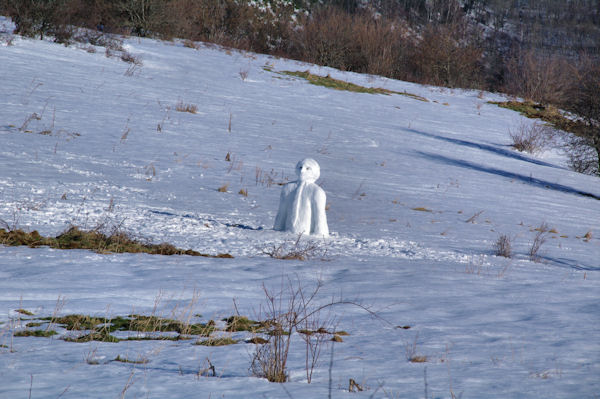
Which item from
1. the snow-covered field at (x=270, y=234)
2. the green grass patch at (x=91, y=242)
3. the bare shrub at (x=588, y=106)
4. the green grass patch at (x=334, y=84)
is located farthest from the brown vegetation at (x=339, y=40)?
the green grass patch at (x=91, y=242)

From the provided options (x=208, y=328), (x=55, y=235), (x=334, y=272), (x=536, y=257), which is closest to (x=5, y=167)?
(x=55, y=235)

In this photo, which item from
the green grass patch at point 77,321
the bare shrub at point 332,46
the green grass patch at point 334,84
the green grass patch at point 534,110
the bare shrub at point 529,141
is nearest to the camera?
the green grass patch at point 77,321

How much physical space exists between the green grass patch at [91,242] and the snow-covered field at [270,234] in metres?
0.22

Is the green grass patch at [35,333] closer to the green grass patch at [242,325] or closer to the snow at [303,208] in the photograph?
the green grass patch at [242,325]

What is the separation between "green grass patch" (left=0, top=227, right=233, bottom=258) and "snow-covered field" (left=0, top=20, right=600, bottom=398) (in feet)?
0.71

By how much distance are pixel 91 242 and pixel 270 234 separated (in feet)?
7.49

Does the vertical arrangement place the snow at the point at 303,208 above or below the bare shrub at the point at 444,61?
below

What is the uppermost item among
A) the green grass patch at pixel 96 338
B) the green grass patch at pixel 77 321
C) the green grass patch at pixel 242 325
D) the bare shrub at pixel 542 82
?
the bare shrub at pixel 542 82

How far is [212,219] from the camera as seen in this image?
26.3 ft

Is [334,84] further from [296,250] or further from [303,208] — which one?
[296,250]

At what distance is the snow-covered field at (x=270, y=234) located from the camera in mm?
2742

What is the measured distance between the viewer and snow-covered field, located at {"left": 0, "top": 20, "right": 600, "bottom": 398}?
9.00 feet

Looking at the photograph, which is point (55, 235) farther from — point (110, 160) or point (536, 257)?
point (536, 257)

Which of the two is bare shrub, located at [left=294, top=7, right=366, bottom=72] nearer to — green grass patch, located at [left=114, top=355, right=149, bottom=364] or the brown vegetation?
the brown vegetation
